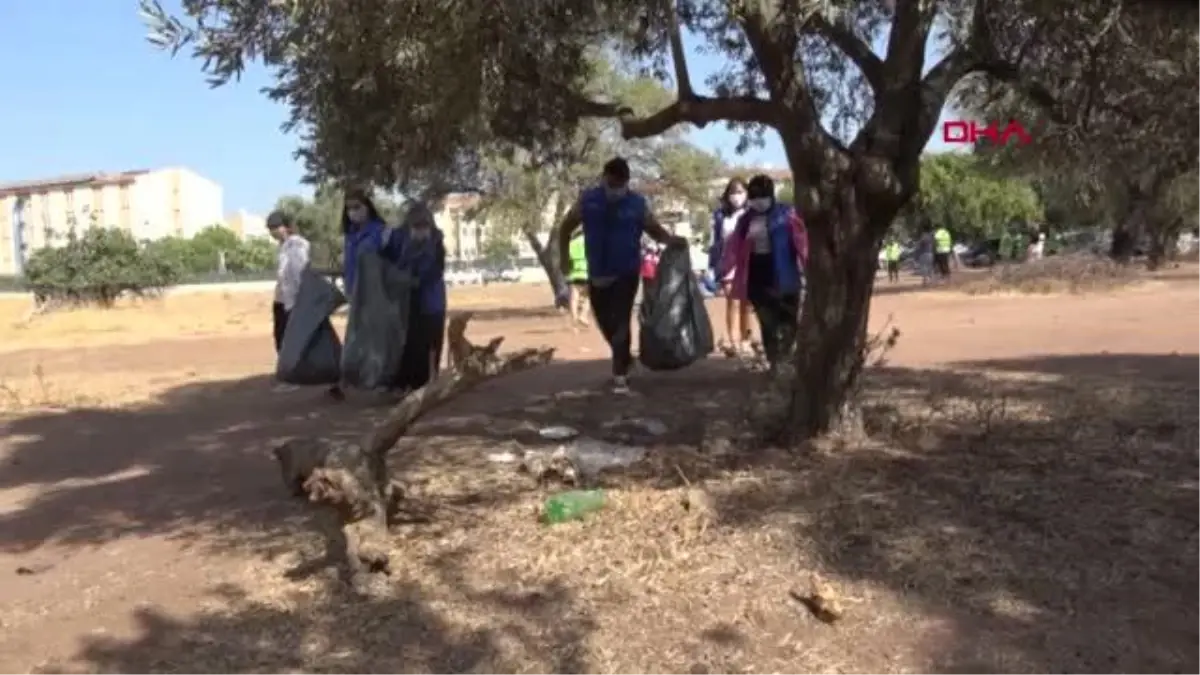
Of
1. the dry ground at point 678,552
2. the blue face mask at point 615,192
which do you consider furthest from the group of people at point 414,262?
the blue face mask at point 615,192

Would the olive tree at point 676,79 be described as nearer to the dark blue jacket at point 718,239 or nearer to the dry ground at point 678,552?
the dry ground at point 678,552

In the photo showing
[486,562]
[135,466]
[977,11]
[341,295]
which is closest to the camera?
[486,562]

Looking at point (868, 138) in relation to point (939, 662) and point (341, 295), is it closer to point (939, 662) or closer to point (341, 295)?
point (939, 662)

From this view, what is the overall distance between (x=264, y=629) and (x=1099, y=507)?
123 inches

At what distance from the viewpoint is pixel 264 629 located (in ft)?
15.7

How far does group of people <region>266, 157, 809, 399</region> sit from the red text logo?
1220mm

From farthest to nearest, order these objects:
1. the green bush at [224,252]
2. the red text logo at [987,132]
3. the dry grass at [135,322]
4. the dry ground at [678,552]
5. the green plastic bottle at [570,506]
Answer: the green bush at [224,252] < the dry grass at [135,322] < the red text logo at [987,132] < the green plastic bottle at [570,506] < the dry ground at [678,552]

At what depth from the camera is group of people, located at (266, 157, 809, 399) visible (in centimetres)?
844

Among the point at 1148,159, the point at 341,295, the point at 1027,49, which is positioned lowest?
the point at 341,295

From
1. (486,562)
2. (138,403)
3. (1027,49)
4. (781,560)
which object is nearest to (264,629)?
(486,562)

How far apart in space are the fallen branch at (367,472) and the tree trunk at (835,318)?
4.35 feet

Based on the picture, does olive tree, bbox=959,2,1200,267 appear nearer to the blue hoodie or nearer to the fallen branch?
the fallen branch

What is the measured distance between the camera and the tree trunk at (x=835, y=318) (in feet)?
19.5

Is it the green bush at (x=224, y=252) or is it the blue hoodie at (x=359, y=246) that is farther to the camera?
the green bush at (x=224, y=252)
